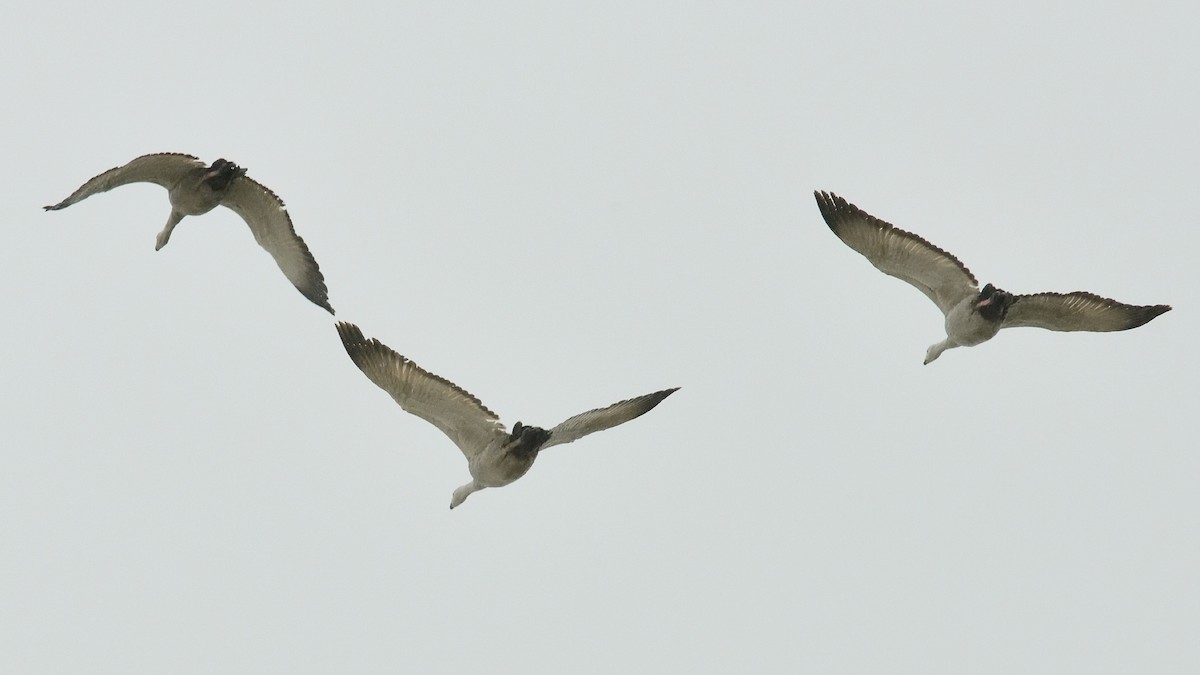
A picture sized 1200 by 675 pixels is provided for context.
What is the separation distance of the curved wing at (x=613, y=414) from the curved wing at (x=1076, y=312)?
18.6 feet

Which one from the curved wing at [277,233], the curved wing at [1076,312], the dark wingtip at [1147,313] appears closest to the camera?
the dark wingtip at [1147,313]

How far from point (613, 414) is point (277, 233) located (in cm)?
728

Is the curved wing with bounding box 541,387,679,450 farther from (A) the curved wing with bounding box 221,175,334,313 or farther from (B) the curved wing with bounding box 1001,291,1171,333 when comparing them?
(A) the curved wing with bounding box 221,175,334,313

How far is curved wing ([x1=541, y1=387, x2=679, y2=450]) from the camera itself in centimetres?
2069

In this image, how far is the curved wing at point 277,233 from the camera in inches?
977

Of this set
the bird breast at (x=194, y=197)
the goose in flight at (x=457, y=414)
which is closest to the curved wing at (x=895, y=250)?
the goose in flight at (x=457, y=414)

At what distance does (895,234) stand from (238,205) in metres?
9.84

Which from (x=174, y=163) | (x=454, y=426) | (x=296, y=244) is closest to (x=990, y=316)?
(x=454, y=426)

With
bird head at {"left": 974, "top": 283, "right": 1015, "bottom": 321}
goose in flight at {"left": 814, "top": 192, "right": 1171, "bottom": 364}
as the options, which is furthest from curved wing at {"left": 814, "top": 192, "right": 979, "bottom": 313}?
bird head at {"left": 974, "top": 283, "right": 1015, "bottom": 321}

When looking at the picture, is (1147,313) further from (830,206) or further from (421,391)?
(421,391)

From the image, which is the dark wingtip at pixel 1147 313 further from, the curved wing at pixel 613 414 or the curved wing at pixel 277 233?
the curved wing at pixel 277 233

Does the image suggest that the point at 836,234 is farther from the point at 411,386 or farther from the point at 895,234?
the point at 411,386

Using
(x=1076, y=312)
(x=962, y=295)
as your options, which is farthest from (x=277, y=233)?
(x=1076, y=312)

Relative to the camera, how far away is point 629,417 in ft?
68.7
